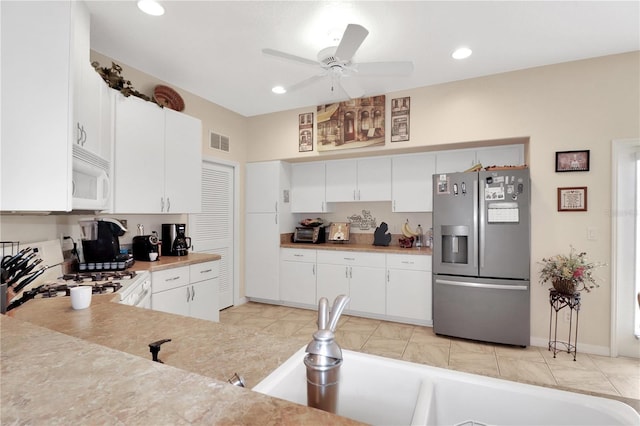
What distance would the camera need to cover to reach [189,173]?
3303 mm

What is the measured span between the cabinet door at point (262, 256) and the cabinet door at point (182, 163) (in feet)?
4.03

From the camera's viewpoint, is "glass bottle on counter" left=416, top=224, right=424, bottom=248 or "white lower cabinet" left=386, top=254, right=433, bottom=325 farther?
"glass bottle on counter" left=416, top=224, right=424, bottom=248

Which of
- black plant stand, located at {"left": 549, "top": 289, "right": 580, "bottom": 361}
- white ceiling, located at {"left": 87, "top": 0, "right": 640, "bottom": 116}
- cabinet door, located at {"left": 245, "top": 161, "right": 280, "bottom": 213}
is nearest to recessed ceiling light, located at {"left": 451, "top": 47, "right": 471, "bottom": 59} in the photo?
white ceiling, located at {"left": 87, "top": 0, "right": 640, "bottom": 116}

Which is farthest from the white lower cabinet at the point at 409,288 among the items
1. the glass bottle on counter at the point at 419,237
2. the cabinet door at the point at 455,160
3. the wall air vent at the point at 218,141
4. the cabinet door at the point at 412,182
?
the wall air vent at the point at 218,141

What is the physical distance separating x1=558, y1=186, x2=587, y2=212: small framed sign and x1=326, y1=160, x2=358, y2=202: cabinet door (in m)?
2.25

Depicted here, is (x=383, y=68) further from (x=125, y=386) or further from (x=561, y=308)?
(x=561, y=308)

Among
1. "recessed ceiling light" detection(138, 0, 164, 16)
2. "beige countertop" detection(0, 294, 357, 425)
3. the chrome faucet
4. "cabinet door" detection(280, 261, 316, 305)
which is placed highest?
"recessed ceiling light" detection(138, 0, 164, 16)

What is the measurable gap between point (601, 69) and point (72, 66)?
4157 mm

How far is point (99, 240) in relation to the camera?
8.08ft

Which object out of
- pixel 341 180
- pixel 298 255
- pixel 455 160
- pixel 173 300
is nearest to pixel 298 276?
pixel 298 255

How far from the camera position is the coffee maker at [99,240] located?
7.98 feet

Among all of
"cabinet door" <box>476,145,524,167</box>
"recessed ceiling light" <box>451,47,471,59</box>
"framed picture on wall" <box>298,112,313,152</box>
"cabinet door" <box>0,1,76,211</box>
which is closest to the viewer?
"cabinet door" <box>0,1,76,211</box>

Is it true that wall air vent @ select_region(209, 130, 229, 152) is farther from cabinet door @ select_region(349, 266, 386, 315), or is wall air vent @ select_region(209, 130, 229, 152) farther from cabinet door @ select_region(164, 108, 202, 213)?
cabinet door @ select_region(349, 266, 386, 315)

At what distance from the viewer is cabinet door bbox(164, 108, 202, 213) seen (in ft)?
10.0
